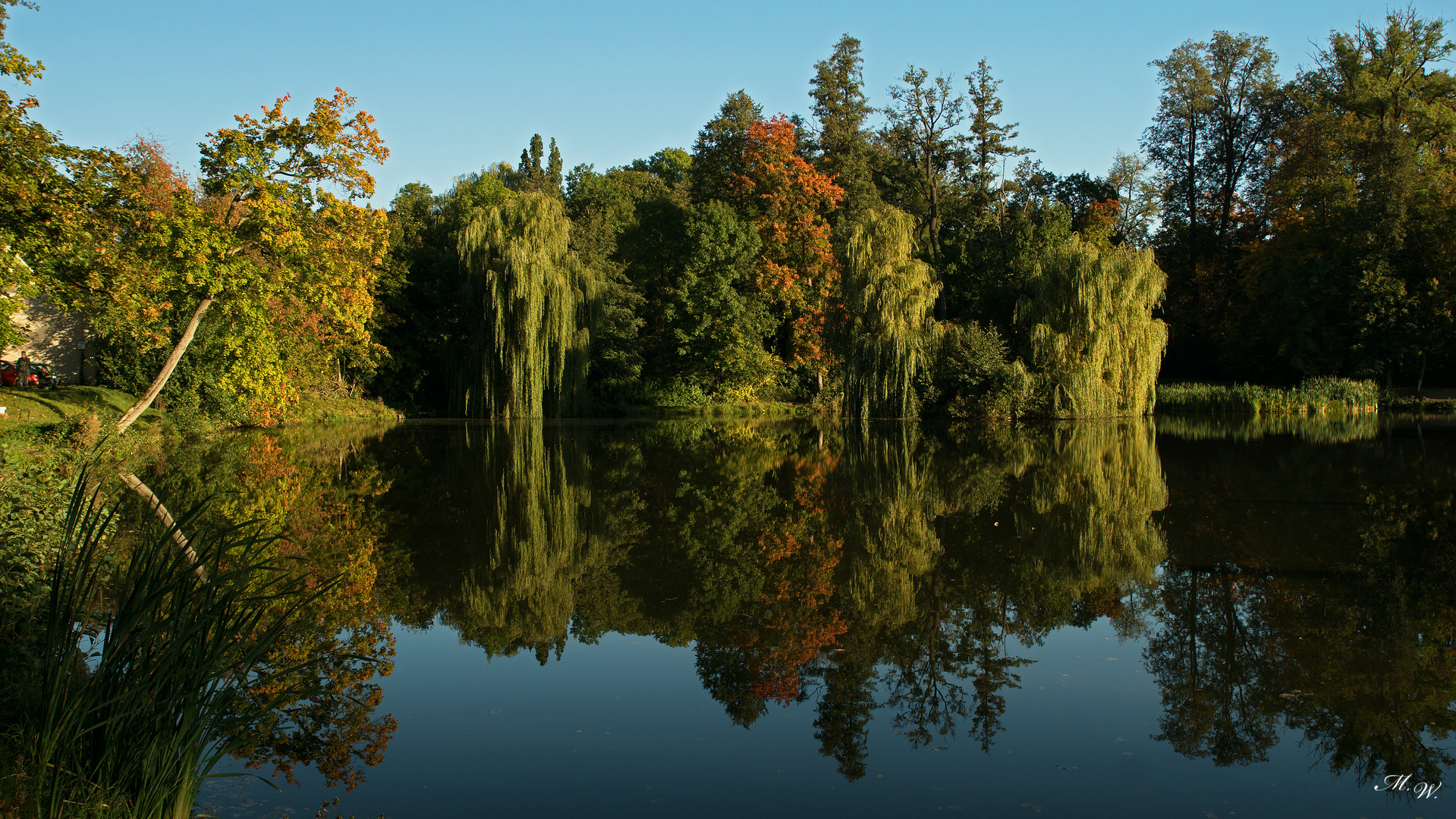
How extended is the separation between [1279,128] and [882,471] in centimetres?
3370

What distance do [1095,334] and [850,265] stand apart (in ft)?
25.7

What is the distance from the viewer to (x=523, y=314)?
29156 mm

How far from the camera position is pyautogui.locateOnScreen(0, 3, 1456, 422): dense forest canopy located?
1792 centimetres

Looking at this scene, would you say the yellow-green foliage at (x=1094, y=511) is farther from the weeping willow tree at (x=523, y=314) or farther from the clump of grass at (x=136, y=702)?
the weeping willow tree at (x=523, y=314)

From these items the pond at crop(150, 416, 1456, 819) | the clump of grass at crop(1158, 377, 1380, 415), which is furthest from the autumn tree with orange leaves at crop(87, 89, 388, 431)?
the clump of grass at crop(1158, 377, 1380, 415)

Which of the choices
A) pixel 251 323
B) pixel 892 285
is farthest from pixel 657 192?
pixel 251 323

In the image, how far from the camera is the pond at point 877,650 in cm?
438

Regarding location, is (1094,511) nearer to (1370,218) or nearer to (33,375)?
(33,375)

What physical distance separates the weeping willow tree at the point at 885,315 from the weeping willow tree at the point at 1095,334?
3777 mm

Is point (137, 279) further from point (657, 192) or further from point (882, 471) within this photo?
point (657, 192)

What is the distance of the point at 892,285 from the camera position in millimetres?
28328

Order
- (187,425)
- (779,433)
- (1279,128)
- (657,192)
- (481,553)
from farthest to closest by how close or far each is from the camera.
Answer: (657,192)
(1279,128)
(779,433)
(187,425)
(481,553)

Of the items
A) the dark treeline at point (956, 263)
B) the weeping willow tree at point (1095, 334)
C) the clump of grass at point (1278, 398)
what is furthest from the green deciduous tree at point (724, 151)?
the clump of grass at point (1278, 398)

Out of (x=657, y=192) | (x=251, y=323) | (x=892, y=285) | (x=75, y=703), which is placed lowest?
(x=75, y=703)
